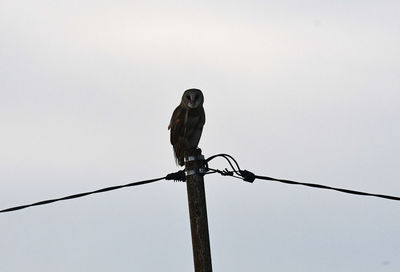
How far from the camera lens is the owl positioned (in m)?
17.4

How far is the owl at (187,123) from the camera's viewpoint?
57.0 ft

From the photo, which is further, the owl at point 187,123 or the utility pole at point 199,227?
the owl at point 187,123

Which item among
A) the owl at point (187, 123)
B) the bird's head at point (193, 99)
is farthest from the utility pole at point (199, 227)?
the bird's head at point (193, 99)

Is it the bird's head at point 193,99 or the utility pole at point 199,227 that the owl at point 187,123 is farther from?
the utility pole at point 199,227

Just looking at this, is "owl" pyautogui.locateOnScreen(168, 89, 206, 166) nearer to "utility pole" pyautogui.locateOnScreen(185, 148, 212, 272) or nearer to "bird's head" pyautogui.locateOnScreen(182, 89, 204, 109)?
"bird's head" pyautogui.locateOnScreen(182, 89, 204, 109)

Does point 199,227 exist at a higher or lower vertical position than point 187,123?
lower

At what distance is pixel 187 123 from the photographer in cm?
1736

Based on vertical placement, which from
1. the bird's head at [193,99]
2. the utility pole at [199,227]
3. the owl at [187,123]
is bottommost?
the utility pole at [199,227]

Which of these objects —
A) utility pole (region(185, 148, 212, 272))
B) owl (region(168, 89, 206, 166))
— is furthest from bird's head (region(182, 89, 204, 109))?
utility pole (region(185, 148, 212, 272))

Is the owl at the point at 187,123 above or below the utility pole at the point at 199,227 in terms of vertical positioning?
above

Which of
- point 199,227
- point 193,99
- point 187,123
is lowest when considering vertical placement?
point 199,227

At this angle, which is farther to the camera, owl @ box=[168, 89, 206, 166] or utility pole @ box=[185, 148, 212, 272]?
owl @ box=[168, 89, 206, 166]

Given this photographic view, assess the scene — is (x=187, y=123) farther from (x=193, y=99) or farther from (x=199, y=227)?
(x=199, y=227)

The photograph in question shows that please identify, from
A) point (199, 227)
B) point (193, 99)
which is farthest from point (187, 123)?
point (199, 227)
